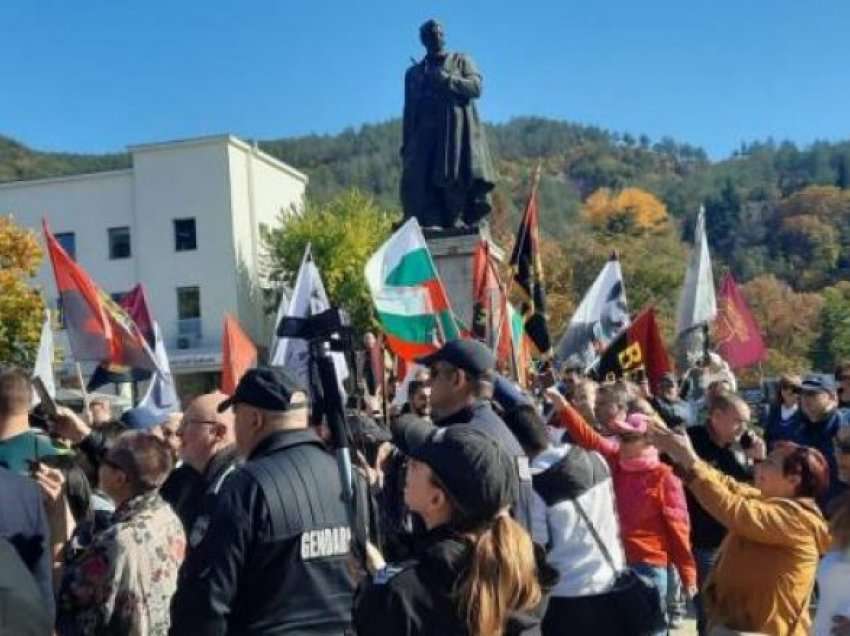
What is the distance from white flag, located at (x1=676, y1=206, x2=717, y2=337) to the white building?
116ft

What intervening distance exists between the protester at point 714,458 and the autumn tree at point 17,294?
2399cm

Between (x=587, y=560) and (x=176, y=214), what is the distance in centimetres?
4417

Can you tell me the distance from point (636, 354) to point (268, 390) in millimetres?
7433

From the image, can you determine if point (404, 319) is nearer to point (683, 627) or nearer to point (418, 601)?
point (683, 627)

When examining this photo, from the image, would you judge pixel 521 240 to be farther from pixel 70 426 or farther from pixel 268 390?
pixel 268 390

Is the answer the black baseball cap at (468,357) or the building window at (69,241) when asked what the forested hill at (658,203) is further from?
the black baseball cap at (468,357)

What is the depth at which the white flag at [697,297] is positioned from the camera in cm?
1256

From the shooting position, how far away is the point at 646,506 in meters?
6.01

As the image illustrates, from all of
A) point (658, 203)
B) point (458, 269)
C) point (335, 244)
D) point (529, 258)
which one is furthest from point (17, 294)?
point (658, 203)

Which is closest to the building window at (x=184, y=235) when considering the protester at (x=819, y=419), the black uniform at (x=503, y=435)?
the protester at (x=819, y=419)

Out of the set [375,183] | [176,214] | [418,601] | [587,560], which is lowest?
[587,560]

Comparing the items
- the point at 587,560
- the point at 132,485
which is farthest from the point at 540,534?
the point at 132,485

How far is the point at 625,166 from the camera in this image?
166 metres

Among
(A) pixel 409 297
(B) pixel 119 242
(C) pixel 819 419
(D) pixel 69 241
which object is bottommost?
(C) pixel 819 419
